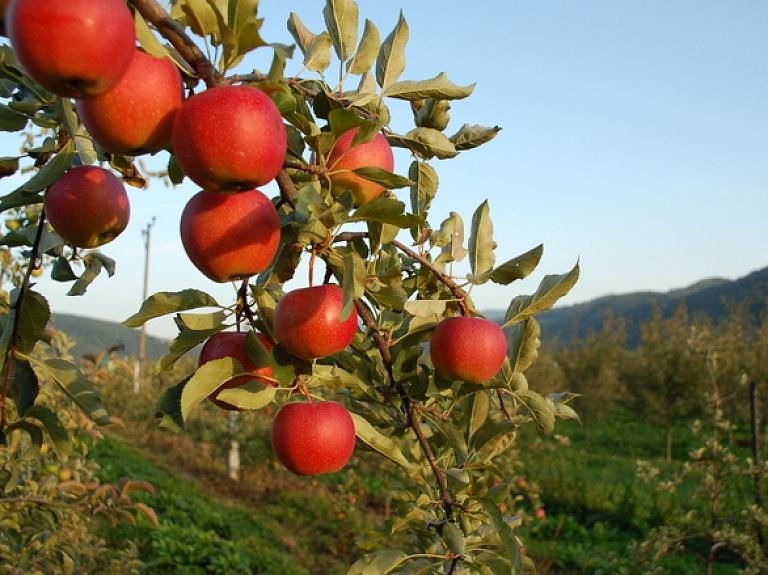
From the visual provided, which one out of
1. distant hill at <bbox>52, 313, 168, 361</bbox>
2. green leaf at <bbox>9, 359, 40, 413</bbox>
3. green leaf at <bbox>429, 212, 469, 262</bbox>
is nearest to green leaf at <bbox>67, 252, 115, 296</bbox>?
green leaf at <bbox>9, 359, 40, 413</bbox>

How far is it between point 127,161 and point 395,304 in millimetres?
485

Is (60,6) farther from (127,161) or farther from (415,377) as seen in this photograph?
(415,377)

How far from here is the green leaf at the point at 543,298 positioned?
108 cm

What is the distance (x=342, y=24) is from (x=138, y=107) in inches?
15.6

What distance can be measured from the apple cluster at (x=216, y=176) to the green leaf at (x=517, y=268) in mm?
91

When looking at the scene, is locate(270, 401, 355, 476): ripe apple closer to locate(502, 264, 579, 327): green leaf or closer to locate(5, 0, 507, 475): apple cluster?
locate(5, 0, 507, 475): apple cluster

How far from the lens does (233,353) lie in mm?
984

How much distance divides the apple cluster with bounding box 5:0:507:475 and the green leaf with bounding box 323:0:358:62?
0.49ft

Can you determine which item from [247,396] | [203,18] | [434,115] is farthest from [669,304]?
[203,18]

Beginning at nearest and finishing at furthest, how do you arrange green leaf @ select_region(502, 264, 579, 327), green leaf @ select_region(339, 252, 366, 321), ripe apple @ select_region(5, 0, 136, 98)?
ripe apple @ select_region(5, 0, 136, 98) < green leaf @ select_region(339, 252, 366, 321) < green leaf @ select_region(502, 264, 579, 327)

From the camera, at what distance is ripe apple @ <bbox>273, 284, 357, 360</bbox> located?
90 cm

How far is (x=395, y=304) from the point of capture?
1.01 metres

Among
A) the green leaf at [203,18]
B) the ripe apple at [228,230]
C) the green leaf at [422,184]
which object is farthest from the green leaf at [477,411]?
the green leaf at [203,18]

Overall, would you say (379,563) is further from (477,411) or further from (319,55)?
(319,55)
